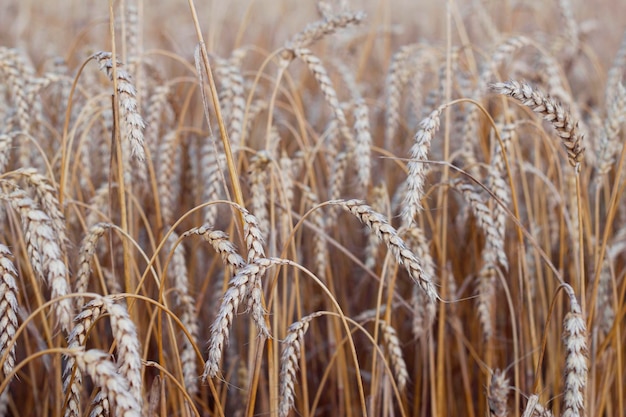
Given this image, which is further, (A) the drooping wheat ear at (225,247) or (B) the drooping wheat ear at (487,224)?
(B) the drooping wheat ear at (487,224)

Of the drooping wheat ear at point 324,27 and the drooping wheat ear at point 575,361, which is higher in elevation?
the drooping wheat ear at point 324,27

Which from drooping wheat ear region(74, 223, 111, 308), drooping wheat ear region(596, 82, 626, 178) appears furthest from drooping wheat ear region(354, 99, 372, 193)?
drooping wheat ear region(74, 223, 111, 308)

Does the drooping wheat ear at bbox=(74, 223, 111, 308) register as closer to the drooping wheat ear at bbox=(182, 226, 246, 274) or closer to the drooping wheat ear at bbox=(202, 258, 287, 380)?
the drooping wheat ear at bbox=(182, 226, 246, 274)

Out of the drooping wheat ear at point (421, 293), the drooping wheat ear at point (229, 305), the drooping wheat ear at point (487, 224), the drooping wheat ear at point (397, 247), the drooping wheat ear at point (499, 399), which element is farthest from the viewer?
the drooping wheat ear at point (421, 293)

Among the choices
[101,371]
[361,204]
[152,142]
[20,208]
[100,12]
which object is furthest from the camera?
[100,12]

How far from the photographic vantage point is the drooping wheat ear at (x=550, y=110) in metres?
1.38

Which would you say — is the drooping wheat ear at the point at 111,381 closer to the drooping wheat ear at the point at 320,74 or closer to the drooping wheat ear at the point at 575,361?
the drooping wheat ear at the point at 575,361

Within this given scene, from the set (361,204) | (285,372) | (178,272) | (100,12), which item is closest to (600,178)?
(361,204)

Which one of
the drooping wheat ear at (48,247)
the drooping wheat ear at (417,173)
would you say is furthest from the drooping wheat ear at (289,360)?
the drooping wheat ear at (48,247)

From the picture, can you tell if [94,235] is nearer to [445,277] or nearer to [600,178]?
[445,277]

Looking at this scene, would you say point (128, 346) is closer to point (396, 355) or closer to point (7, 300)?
point (7, 300)

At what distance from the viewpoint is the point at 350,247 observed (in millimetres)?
2768

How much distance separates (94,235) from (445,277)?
1059 mm

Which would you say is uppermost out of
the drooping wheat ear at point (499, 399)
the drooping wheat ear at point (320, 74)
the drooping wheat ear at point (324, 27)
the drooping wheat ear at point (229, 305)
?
the drooping wheat ear at point (324, 27)
